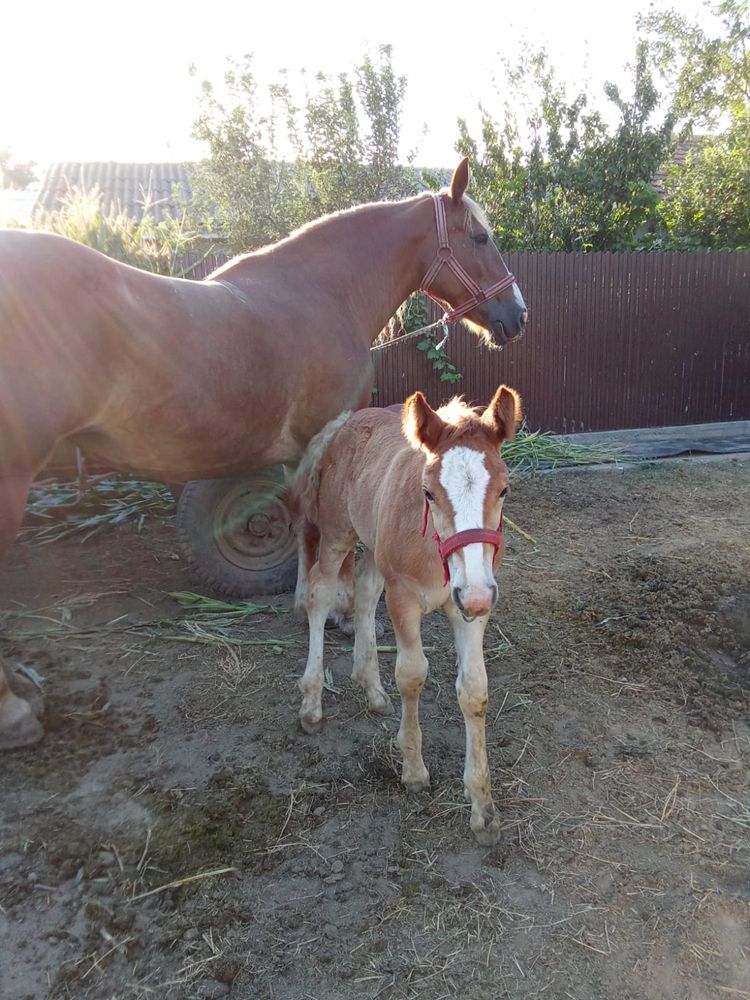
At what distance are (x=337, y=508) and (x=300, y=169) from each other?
335 inches

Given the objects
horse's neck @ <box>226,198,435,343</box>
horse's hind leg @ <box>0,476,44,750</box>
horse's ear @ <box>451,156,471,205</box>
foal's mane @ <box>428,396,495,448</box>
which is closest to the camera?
foal's mane @ <box>428,396,495,448</box>

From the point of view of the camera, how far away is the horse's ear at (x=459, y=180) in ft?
13.0

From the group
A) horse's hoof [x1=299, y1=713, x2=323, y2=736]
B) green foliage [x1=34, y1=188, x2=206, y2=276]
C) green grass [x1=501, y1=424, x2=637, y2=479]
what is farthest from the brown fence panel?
horse's hoof [x1=299, y1=713, x2=323, y2=736]

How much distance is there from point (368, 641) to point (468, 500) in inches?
53.8

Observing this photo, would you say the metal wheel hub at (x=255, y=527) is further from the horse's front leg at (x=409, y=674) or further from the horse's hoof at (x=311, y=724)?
the horse's front leg at (x=409, y=674)

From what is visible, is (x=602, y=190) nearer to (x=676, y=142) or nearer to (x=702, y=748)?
(x=676, y=142)

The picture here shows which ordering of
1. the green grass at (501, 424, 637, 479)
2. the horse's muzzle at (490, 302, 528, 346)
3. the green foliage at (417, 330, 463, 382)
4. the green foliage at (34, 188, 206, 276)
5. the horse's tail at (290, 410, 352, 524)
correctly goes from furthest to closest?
the green foliage at (417, 330, 463, 382) → the green grass at (501, 424, 637, 479) → the green foliage at (34, 188, 206, 276) → the horse's muzzle at (490, 302, 528, 346) → the horse's tail at (290, 410, 352, 524)

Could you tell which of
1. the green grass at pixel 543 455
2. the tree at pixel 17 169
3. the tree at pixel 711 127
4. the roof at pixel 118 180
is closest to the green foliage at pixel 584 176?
the tree at pixel 711 127

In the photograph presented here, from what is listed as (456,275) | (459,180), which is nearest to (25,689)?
(456,275)

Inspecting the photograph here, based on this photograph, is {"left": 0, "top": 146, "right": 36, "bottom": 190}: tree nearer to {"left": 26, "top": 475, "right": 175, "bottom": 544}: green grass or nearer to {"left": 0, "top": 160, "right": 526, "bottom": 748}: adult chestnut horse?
{"left": 26, "top": 475, "right": 175, "bottom": 544}: green grass

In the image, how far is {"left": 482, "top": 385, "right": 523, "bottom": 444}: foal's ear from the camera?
7.39 feet

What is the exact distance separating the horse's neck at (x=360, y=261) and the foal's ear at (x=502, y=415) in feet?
6.01

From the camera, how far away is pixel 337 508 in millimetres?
3133

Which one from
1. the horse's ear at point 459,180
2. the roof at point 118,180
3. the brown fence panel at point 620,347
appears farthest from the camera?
the roof at point 118,180
